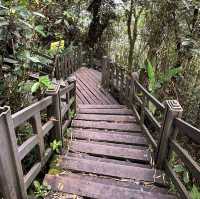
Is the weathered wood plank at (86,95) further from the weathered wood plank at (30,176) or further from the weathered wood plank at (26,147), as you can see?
the weathered wood plank at (26,147)

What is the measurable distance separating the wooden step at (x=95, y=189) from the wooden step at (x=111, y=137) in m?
1.08

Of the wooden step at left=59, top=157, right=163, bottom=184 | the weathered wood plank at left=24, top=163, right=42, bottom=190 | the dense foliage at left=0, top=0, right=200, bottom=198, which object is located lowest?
the wooden step at left=59, top=157, right=163, bottom=184

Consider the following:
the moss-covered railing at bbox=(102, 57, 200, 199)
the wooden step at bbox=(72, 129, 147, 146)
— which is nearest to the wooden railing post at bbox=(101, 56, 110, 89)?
the moss-covered railing at bbox=(102, 57, 200, 199)

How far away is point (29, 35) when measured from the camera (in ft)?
8.68

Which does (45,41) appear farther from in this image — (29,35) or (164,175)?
(164,175)

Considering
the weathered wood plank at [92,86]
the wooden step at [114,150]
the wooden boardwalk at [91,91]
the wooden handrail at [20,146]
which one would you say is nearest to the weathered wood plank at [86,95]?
the wooden boardwalk at [91,91]

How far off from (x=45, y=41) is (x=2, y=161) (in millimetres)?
7671

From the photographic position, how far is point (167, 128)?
264 centimetres

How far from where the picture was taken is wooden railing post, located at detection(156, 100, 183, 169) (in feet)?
8.38

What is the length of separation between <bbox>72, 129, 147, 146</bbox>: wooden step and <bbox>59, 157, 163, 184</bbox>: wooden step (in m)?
0.71

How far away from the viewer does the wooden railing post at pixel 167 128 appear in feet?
8.38

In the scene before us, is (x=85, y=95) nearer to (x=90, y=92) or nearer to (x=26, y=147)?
(x=90, y=92)

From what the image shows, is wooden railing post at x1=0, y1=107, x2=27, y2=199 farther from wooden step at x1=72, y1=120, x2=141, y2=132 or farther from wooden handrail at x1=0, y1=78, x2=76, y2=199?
wooden step at x1=72, y1=120, x2=141, y2=132

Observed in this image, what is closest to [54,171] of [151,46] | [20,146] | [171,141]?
[20,146]
